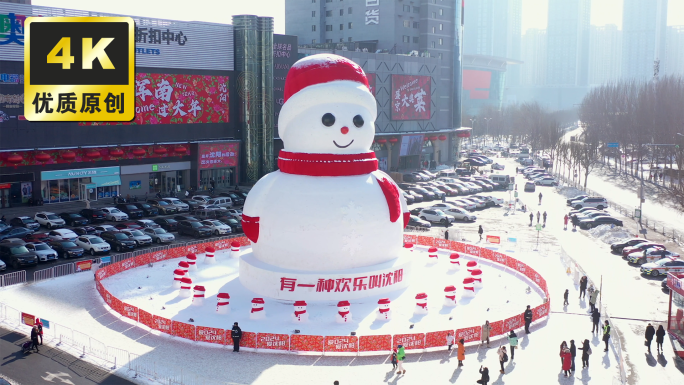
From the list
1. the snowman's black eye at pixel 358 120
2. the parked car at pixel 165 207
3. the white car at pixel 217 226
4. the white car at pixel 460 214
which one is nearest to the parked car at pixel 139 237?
the white car at pixel 217 226

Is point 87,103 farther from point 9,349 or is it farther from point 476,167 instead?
point 476,167

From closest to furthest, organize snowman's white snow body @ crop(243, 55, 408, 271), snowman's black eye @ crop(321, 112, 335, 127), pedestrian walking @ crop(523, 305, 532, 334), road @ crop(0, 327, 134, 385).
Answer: road @ crop(0, 327, 134, 385) → pedestrian walking @ crop(523, 305, 532, 334) → snowman's white snow body @ crop(243, 55, 408, 271) → snowman's black eye @ crop(321, 112, 335, 127)

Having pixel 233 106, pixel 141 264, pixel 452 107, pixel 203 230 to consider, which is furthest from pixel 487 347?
pixel 452 107

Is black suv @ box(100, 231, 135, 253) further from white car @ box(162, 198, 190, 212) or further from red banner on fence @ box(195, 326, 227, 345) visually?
red banner on fence @ box(195, 326, 227, 345)

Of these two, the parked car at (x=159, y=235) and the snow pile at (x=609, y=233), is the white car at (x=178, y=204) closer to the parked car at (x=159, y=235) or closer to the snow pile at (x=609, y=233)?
the parked car at (x=159, y=235)

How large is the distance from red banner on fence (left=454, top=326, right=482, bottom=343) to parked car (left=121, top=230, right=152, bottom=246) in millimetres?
25795

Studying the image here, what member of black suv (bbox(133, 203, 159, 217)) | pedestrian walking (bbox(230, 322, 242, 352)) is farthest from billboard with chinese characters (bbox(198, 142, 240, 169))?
pedestrian walking (bbox(230, 322, 242, 352))

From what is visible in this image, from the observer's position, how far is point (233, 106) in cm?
7069

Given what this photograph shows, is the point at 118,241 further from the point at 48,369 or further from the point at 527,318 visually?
the point at 527,318

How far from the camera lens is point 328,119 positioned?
30.8 metres

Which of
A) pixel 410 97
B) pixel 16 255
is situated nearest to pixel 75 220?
pixel 16 255

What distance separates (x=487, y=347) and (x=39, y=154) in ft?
141

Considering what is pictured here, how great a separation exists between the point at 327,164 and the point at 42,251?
20.0m

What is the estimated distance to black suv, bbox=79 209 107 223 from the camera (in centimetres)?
5206
